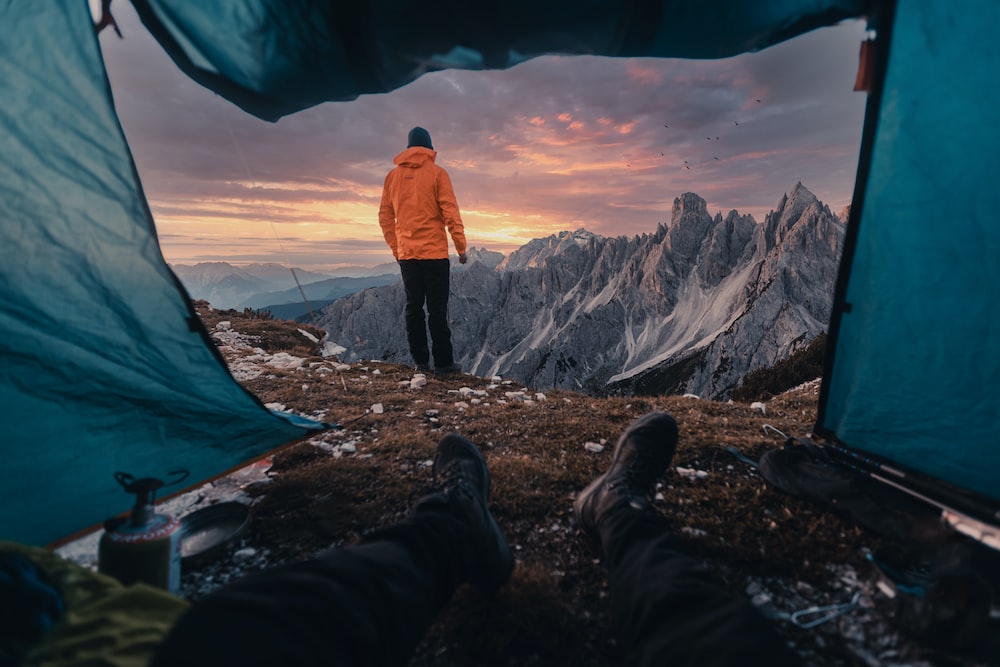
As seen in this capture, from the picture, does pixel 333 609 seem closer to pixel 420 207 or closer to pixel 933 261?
pixel 933 261

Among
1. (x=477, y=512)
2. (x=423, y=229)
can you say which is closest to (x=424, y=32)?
(x=477, y=512)

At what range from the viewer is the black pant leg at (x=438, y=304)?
953cm

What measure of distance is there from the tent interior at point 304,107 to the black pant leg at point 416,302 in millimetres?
→ 6070

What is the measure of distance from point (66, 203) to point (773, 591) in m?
5.26

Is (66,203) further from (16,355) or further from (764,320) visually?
(764,320)

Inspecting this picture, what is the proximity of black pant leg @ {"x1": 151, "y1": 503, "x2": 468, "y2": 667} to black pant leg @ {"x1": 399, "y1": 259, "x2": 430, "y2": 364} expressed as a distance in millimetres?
7196

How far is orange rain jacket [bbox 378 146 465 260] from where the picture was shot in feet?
28.8

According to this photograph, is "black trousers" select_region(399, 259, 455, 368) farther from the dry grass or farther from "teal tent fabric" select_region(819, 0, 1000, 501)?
"teal tent fabric" select_region(819, 0, 1000, 501)

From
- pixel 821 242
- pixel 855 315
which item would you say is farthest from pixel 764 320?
pixel 855 315

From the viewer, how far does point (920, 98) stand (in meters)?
2.87

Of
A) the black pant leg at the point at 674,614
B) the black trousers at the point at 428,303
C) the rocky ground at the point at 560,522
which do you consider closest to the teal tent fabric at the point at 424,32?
the black pant leg at the point at 674,614

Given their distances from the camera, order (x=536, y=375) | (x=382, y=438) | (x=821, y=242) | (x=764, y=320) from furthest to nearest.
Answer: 1. (x=536, y=375)
2. (x=821, y=242)
3. (x=764, y=320)
4. (x=382, y=438)

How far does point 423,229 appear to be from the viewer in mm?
9141

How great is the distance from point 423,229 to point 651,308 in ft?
473
